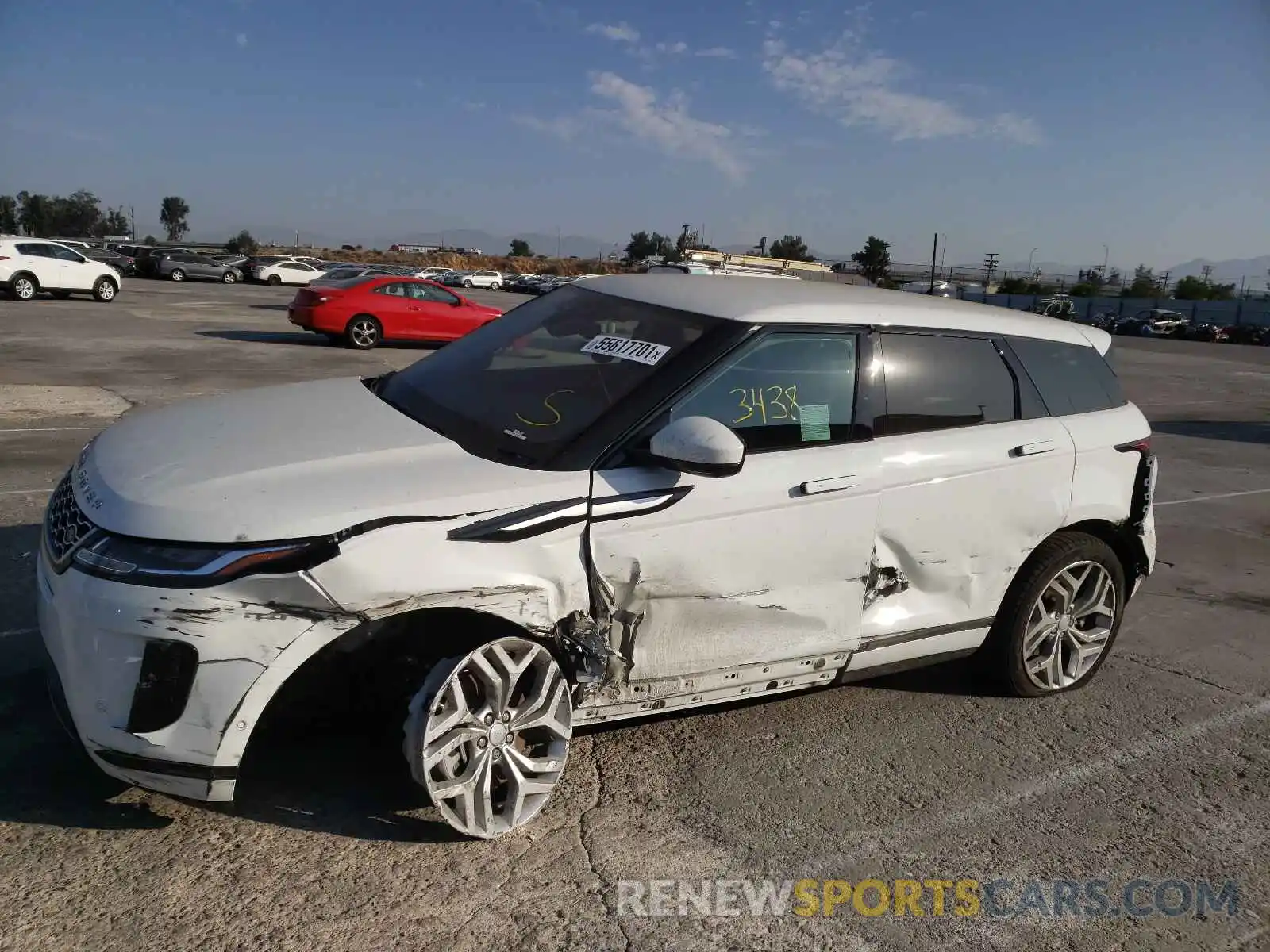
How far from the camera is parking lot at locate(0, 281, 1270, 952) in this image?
9.39 ft

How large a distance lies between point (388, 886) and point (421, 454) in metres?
1.31

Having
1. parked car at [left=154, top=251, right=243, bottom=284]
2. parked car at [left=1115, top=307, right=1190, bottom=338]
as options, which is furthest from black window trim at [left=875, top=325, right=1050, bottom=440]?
parked car at [left=1115, top=307, right=1190, bottom=338]

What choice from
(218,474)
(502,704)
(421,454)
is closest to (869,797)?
(502,704)

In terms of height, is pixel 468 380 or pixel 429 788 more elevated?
pixel 468 380

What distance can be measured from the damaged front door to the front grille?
1.51 metres

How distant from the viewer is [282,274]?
4703 centimetres

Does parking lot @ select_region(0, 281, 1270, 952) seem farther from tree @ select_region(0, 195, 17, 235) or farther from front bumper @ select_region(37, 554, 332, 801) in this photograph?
tree @ select_region(0, 195, 17, 235)

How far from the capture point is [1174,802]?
381cm

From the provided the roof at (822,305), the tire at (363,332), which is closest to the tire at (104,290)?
the tire at (363,332)

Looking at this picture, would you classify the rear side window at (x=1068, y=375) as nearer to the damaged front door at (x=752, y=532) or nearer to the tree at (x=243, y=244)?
the damaged front door at (x=752, y=532)

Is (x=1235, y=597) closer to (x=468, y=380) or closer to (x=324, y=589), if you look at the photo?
(x=468, y=380)

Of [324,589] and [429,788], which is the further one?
[429,788]

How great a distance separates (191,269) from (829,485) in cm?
4830

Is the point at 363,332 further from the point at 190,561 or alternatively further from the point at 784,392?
the point at 190,561
